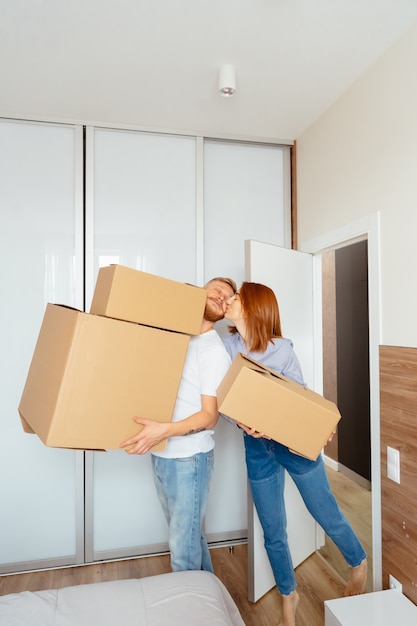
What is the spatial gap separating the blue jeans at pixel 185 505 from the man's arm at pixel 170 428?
0.15m

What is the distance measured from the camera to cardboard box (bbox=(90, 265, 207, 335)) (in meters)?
1.33

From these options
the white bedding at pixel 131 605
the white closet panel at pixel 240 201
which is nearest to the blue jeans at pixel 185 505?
the white bedding at pixel 131 605

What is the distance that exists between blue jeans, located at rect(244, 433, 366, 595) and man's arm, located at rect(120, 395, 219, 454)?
39 centimetres

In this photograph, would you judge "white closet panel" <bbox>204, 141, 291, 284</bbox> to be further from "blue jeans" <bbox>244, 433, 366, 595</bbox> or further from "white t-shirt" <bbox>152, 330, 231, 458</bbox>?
"blue jeans" <bbox>244, 433, 366, 595</bbox>

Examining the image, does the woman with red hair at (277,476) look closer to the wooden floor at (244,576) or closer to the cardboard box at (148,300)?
the wooden floor at (244,576)

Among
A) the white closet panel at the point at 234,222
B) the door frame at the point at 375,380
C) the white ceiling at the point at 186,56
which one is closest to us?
the white ceiling at the point at 186,56

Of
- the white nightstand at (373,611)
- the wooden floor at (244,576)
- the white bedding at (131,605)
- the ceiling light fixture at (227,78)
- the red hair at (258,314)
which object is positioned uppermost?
the ceiling light fixture at (227,78)

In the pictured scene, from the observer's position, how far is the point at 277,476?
191cm

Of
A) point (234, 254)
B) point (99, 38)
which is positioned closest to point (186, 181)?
point (234, 254)

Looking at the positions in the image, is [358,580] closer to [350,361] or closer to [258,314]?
[258,314]

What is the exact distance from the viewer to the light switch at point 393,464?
1.67m

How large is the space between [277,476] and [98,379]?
0.99m

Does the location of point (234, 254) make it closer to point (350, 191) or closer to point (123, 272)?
point (350, 191)


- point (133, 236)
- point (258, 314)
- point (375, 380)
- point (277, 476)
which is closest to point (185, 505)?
point (277, 476)
